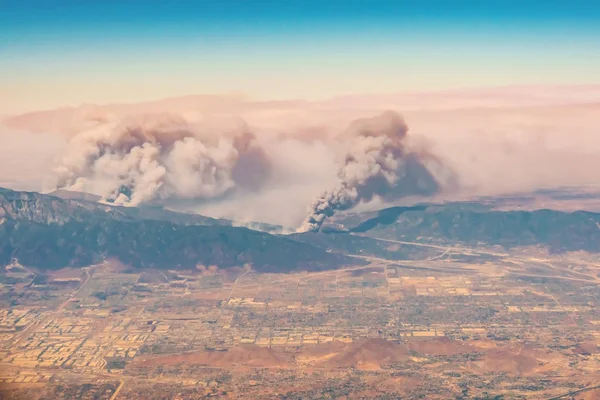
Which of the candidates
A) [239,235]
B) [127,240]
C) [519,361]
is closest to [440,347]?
[519,361]

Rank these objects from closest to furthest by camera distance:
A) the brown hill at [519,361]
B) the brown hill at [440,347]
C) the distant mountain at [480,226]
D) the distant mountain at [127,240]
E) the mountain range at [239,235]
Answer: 1. the brown hill at [519,361]
2. the brown hill at [440,347]
3. the distant mountain at [127,240]
4. the mountain range at [239,235]
5. the distant mountain at [480,226]

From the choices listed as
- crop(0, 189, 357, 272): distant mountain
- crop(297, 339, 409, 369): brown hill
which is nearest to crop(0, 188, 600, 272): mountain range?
crop(0, 189, 357, 272): distant mountain

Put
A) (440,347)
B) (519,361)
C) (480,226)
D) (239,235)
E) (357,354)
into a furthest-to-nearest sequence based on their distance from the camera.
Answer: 1. (480,226)
2. (239,235)
3. (440,347)
4. (519,361)
5. (357,354)

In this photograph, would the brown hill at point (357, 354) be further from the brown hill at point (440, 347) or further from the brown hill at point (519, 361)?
the brown hill at point (519, 361)

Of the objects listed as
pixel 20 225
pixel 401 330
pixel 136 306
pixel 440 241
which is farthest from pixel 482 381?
pixel 20 225

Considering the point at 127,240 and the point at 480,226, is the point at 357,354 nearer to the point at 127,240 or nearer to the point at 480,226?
the point at 127,240

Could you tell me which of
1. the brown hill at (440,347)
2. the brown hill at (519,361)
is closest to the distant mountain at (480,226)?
the brown hill at (440,347)

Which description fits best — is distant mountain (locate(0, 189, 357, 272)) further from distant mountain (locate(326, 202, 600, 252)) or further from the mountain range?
distant mountain (locate(326, 202, 600, 252))
